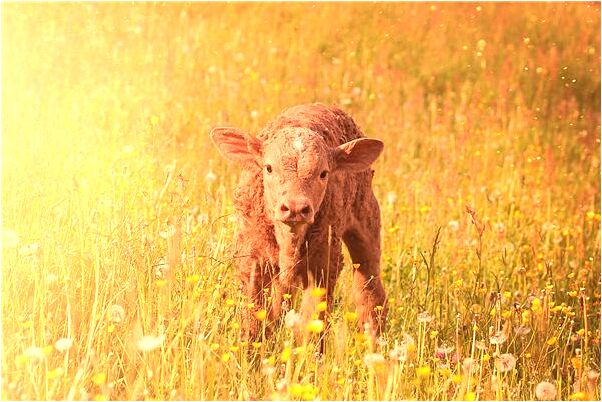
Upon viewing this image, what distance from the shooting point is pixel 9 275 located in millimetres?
4805

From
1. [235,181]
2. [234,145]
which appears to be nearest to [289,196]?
[234,145]

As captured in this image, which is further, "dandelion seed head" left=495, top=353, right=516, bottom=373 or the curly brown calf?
the curly brown calf

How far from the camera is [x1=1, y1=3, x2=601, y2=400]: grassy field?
4.48 metres

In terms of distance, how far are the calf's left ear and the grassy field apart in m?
0.65

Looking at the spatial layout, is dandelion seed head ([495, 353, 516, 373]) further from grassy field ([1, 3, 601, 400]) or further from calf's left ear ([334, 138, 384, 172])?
calf's left ear ([334, 138, 384, 172])

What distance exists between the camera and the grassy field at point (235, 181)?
4.48m

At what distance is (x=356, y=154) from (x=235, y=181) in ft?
8.46

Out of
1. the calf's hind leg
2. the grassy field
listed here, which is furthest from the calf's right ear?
the calf's hind leg

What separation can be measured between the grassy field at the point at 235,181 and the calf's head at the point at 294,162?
374mm

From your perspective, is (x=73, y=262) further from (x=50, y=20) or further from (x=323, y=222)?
(x=50, y=20)

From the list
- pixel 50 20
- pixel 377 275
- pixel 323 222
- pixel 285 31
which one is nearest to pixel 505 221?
pixel 377 275

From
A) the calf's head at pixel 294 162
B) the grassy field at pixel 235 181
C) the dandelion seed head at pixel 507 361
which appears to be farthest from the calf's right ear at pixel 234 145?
the dandelion seed head at pixel 507 361

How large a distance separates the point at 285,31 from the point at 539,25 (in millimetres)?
3409

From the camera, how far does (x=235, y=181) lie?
7.95m
